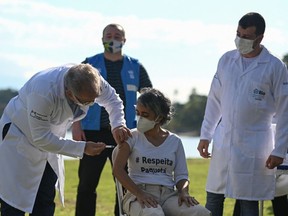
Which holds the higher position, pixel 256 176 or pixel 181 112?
pixel 256 176

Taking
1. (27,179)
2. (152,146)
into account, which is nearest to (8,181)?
(27,179)

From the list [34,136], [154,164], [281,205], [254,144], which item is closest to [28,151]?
[34,136]

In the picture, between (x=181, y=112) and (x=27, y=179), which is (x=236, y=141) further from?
(x=181, y=112)

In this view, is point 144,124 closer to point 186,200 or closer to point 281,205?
point 186,200

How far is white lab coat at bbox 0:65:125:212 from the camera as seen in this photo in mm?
4973

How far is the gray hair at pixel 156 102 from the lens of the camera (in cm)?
527

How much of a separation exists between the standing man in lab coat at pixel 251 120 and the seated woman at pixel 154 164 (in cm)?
53

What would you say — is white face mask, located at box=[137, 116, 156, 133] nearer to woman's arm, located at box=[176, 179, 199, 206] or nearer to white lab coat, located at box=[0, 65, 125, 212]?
white lab coat, located at box=[0, 65, 125, 212]

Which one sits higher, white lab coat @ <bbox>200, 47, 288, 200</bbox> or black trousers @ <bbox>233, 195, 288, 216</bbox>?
white lab coat @ <bbox>200, 47, 288, 200</bbox>

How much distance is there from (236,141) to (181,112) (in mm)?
62983

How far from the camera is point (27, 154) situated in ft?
17.2

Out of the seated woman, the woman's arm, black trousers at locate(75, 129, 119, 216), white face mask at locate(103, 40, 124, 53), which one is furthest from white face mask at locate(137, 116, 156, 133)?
white face mask at locate(103, 40, 124, 53)

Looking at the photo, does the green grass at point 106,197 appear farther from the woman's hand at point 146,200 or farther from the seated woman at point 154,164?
the woman's hand at point 146,200

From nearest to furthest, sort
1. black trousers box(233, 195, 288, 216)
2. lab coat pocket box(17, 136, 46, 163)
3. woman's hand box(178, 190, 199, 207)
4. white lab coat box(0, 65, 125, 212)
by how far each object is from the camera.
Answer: white lab coat box(0, 65, 125, 212) → woman's hand box(178, 190, 199, 207) → lab coat pocket box(17, 136, 46, 163) → black trousers box(233, 195, 288, 216)
